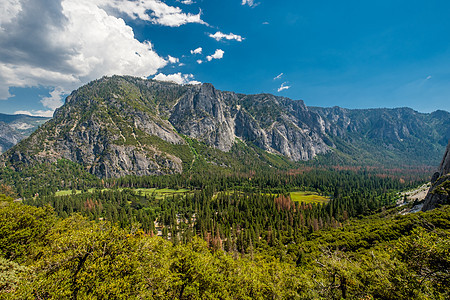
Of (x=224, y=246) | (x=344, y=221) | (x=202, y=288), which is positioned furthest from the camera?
(x=344, y=221)

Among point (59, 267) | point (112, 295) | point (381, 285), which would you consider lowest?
point (381, 285)

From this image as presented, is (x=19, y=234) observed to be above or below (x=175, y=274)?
above

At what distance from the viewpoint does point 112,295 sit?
56.0 feet

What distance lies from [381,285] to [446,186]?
79.4 m

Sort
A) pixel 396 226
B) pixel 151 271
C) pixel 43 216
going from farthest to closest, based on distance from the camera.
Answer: pixel 396 226 → pixel 43 216 → pixel 151 271

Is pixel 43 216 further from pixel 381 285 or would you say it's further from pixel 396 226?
pixel 396 226

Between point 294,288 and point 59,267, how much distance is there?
32230mm

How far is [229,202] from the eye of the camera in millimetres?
136875

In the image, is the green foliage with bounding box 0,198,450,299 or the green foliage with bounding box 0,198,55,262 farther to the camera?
the green foliage with bounding box 0,198,55,262

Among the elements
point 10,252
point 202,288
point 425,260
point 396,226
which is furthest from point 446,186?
point 10,252

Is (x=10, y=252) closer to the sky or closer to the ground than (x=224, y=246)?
closer to the sky

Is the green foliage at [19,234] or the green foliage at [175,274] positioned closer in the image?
the green foliage at [175,274]

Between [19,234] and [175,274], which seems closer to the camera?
[175,274]

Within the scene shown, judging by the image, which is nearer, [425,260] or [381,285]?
[425,260]
